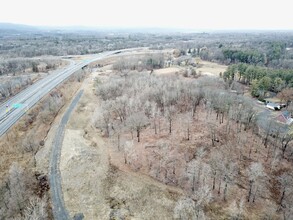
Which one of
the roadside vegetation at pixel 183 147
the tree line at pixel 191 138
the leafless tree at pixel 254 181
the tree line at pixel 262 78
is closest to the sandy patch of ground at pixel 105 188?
the roadside vegetation at pixel 183 147

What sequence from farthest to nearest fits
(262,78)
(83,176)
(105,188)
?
(262,78) < (83,176) < (105,188)

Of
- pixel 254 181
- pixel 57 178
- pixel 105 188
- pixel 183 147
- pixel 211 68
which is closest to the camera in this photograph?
pixel 105 188

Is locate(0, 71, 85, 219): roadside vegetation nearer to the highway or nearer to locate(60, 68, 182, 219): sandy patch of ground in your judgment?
the highway

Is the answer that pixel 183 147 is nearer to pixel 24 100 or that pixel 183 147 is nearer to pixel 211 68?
pixel 24 100

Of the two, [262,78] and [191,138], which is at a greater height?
[262,78]

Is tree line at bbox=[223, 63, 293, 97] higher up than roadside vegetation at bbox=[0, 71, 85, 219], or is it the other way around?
tree line at bbox=[223, 63, 293, 97]

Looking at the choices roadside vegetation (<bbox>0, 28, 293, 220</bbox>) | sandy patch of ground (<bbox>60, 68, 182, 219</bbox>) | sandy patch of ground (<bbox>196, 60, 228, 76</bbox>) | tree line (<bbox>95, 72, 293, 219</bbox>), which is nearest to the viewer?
sandy patch of ground (<bbox>60, 68, 182, 219</bbox>)

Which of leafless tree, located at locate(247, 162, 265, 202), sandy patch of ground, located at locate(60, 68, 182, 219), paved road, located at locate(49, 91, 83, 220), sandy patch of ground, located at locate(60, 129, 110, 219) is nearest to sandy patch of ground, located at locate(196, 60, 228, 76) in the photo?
paved road, located at locate(49, 91, 83, 220)

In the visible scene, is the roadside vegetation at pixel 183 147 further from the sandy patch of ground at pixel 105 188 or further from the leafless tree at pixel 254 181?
the sandy patch of ground at pixel 105 188

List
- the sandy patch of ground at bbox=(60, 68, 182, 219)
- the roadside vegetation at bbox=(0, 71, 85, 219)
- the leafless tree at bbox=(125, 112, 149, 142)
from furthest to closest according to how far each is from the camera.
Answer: the leafless tree at bbox=(125, 112, 149, 142) → the sandy patch of ground at bbox=(60, 68, 182, 219) → the roadside vegetation at bbox=(0, 71, 85, 219)

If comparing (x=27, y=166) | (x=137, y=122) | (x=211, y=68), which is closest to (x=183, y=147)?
(x=137, y=122)

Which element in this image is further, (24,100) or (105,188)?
(24,100)
